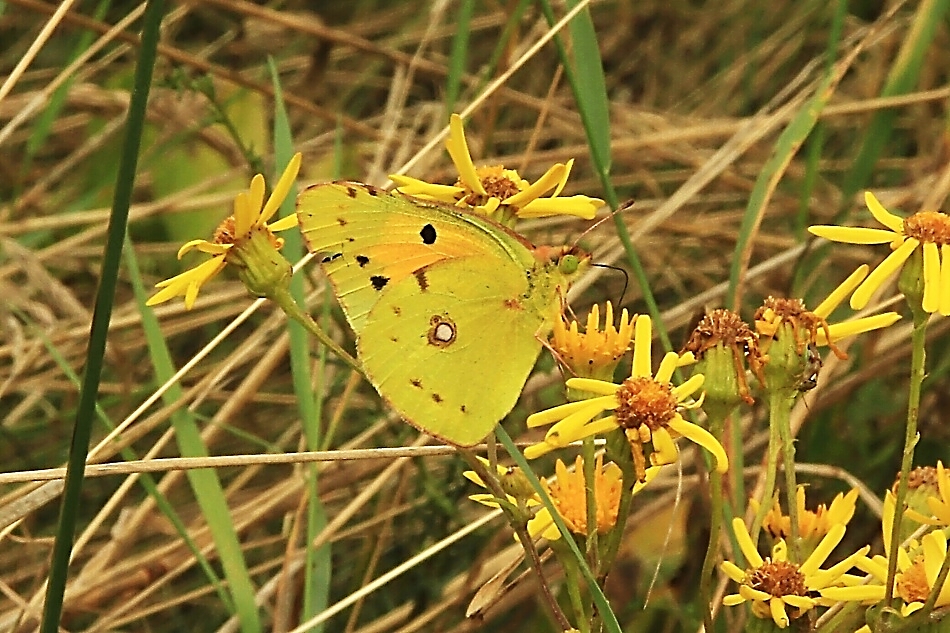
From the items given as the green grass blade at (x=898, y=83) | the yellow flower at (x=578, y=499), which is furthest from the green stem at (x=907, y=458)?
the green grass blade at (x=898, y=83)

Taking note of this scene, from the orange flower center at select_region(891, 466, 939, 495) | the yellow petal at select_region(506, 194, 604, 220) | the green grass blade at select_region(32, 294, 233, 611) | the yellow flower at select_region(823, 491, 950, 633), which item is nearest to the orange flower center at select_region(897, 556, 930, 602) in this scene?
the yellow flower at select_region(823, 491, 950, 633)

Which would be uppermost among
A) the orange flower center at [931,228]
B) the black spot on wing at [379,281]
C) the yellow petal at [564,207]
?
the yellow petal at [564,207]

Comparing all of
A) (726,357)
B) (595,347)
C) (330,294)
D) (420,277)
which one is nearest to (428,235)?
(420,277)

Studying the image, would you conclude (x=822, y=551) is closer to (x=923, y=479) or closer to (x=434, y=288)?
(x=923, y=479)

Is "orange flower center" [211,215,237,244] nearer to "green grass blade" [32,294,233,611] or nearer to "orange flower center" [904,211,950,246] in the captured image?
"green grass blade" [32,294,233,611]

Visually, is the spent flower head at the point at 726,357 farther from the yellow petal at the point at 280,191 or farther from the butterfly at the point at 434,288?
the yellow petal at the point at 280,191

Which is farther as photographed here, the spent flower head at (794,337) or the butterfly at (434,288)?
the butterfly at (434,288)

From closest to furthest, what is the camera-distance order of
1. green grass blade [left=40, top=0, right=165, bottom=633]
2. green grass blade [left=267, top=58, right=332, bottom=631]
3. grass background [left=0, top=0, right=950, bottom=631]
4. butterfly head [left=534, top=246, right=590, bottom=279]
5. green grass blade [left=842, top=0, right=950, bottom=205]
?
green grass blade [left=40, top=0, right=165, bottom=633], butterfly head [left=534, top=246, right=590, bottom=279], green grass blade [left=267, top=58, right=332, bottom=631], grass background [left=0, top=0, right=950, bottom=631], green grass blade [left=842, top=0, right=950, bottom=205]
